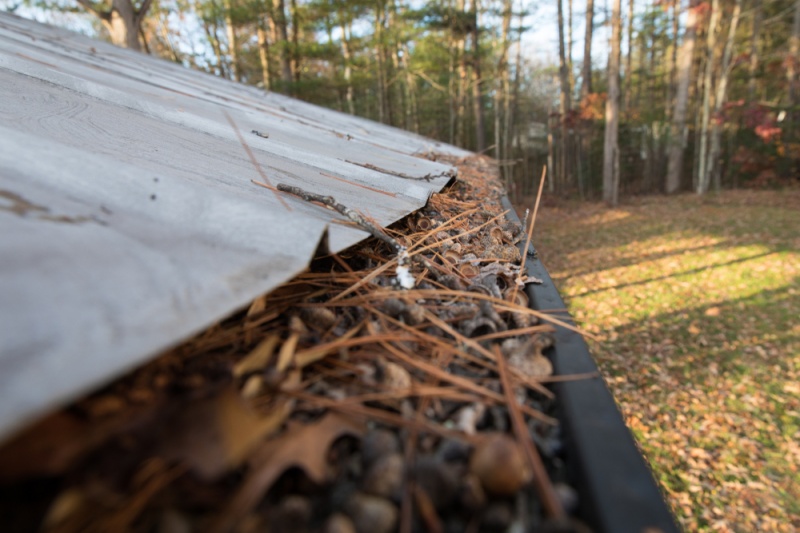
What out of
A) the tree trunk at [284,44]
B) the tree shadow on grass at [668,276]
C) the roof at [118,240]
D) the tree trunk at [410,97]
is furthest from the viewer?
the tree trunk at [410,97]

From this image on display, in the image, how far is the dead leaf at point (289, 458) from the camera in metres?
0.46

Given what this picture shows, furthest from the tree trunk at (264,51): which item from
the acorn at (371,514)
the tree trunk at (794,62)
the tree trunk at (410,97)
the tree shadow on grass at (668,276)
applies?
the tree trunk at (794,62)

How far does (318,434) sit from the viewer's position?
1.87 feet

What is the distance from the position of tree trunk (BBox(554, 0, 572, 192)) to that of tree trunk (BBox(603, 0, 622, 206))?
2.71 metres

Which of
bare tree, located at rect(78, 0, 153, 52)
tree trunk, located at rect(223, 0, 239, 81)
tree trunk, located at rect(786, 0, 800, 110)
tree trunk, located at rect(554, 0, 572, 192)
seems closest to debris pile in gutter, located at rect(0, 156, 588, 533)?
bare tree, located at rect(78, 0, 153, 52)

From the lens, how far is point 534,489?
0.55 m

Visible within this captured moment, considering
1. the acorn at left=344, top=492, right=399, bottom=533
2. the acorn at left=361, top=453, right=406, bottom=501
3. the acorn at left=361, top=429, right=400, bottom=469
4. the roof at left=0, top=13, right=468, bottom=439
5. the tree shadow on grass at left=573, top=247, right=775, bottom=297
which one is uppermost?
the roof at left=0, top=13, right=468, bottom=439

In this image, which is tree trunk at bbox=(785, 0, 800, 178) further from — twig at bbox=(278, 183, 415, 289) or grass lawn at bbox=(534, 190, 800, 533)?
twig at bbox=(278, 183, 415, 289)

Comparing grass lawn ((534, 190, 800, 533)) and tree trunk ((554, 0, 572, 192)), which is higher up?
tree trunk ((554, 0, 572, 192))

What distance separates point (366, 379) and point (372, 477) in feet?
0.64

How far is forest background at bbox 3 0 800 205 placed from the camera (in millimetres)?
13969

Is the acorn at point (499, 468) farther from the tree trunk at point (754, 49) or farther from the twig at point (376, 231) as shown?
the tree trunk at point (754, 49)

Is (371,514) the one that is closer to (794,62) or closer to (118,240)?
(118,240)

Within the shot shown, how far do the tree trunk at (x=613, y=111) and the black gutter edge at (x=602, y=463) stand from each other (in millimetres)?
15589
